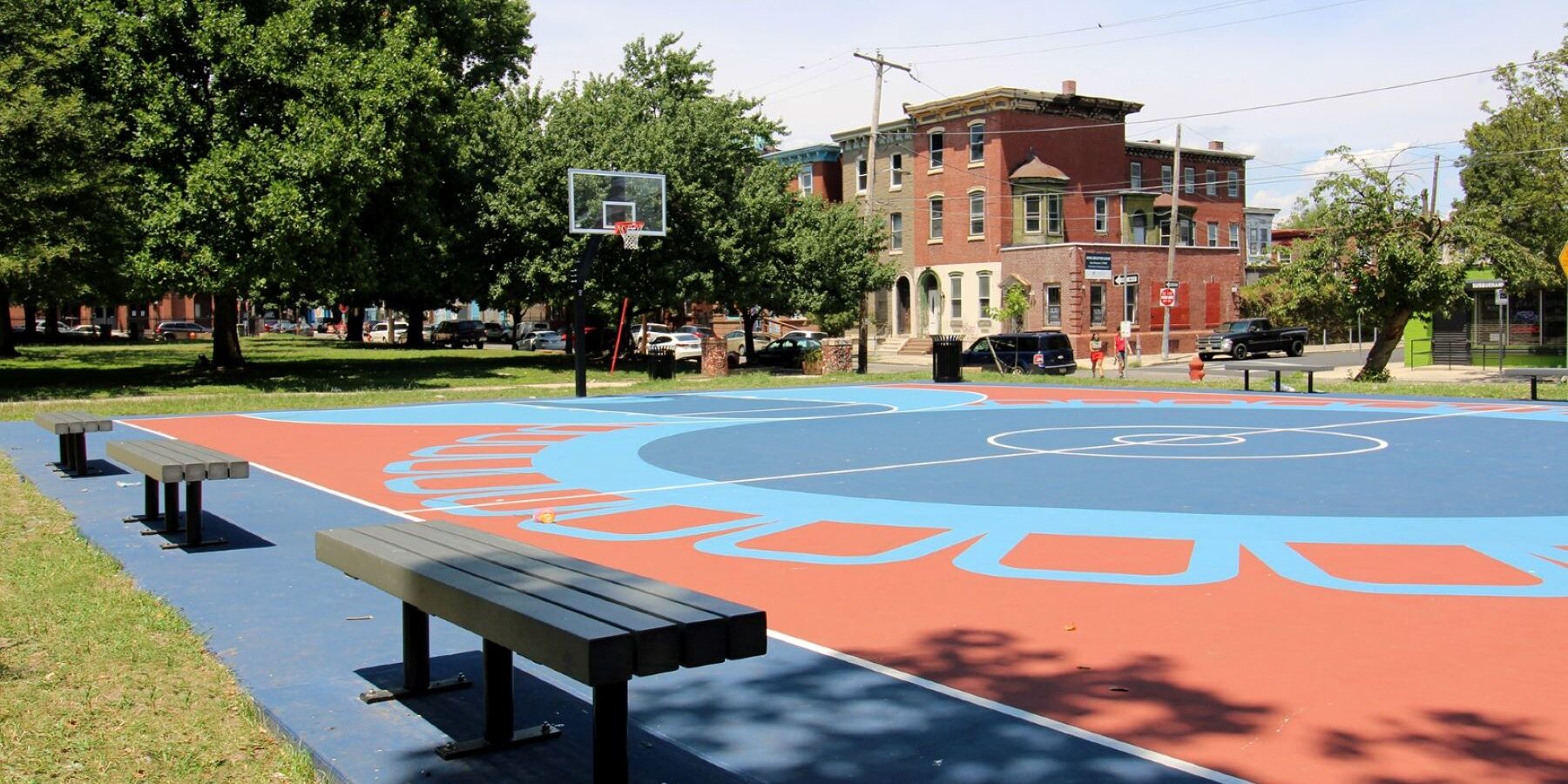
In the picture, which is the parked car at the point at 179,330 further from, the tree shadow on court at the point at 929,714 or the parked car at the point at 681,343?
the tree shadow on court at the point at 929,714

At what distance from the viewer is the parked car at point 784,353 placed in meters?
46.7

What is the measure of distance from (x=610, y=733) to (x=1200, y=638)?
4055 mm

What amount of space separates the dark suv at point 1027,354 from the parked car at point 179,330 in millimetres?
58710

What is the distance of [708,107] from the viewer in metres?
43.9

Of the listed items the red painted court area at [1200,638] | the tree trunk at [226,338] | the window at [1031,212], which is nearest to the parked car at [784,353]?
the window at [1031,212]

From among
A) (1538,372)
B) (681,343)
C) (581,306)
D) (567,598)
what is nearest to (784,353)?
(681,343)

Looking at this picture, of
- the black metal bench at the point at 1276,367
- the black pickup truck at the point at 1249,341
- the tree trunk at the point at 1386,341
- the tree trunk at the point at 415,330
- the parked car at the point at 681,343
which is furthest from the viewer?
the tree trunk at the point at 415,330

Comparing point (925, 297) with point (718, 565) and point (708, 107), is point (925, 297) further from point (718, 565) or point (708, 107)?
point (718, 565)

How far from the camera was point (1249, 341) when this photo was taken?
179 ft

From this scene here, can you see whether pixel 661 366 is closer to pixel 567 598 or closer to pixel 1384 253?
pixel 1384 253

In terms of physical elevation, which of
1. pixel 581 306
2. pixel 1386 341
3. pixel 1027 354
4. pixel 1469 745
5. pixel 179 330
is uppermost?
pixel 179 330

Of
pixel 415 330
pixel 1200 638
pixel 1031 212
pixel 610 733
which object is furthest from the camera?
pixel 415 330

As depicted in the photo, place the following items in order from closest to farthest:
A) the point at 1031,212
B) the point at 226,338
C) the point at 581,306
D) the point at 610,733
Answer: the point at 610,733, the point at 581,306, the point at 226,338, the point at 1031,212

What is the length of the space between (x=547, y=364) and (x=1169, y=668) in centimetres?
4116
